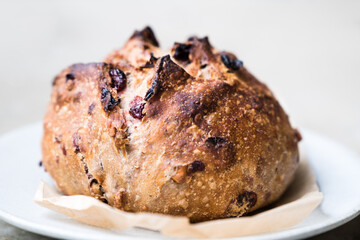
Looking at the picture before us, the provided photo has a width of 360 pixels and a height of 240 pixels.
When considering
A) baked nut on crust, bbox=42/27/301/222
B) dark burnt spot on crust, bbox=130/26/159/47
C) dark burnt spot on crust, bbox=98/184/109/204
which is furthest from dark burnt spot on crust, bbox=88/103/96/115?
dark burnt spot on crust, bbox=130/26/159/47

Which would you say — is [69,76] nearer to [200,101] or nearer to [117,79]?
[117,79]

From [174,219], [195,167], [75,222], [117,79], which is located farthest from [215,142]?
[75,222]

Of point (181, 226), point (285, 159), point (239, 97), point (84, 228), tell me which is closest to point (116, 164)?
point (84, 228)

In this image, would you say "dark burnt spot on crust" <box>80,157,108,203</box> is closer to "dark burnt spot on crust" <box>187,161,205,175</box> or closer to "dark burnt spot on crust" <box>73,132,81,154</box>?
"dark burnt spot on crust" <box>73,132,81,154</box>

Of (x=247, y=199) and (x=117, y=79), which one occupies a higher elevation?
(x=117, y=79)

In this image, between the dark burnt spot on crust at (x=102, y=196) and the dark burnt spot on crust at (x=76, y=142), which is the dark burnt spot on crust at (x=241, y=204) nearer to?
the dark burnt spot on crust at (x=102, y=196)

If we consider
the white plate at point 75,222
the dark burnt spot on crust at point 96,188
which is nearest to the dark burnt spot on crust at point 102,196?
the dark burnt spot on crust at point 96,188
